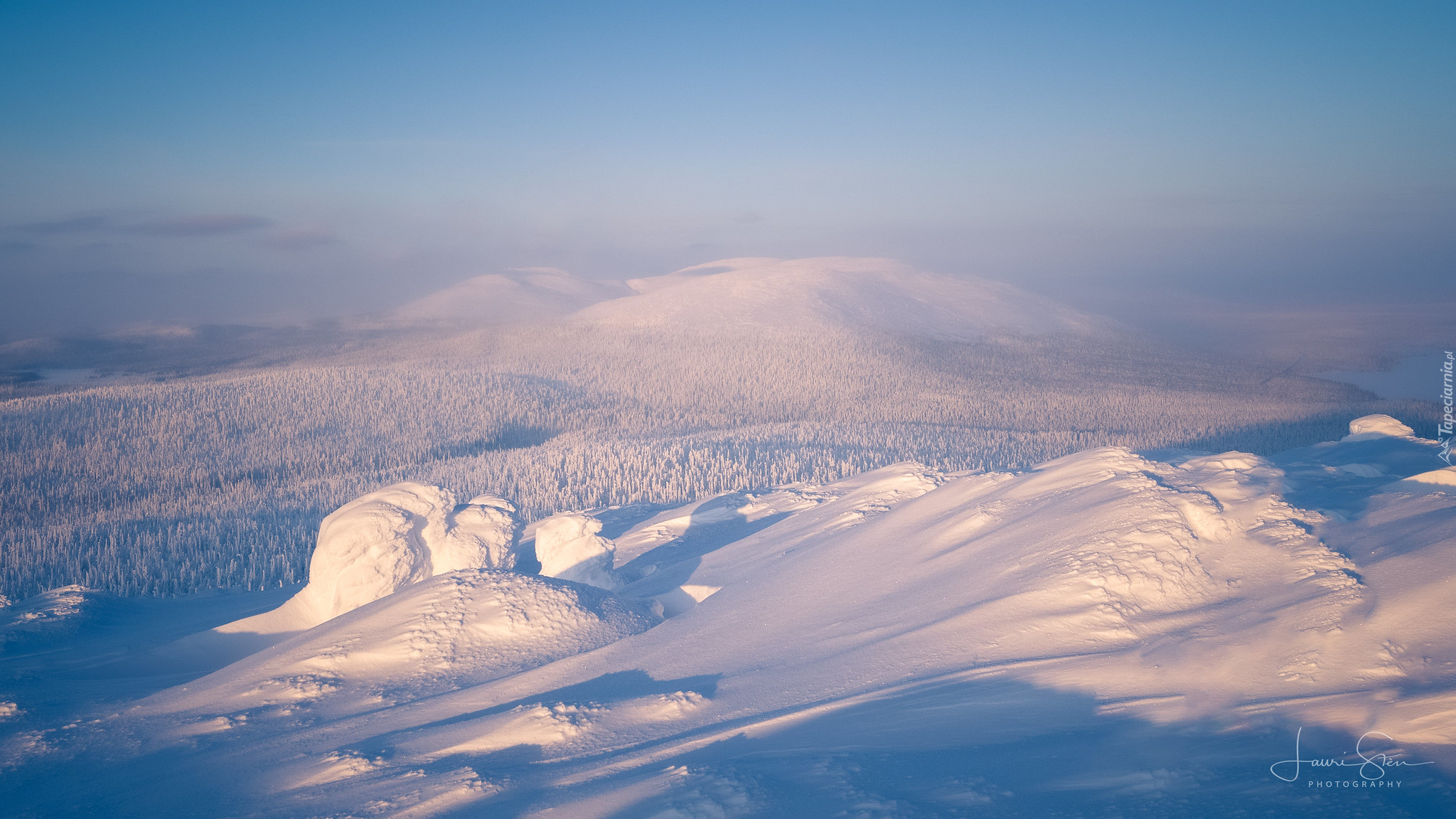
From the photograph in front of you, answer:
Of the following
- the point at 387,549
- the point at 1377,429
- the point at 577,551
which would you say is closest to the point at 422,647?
the point at 387,549

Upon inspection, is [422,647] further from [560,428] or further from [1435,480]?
[560,428]

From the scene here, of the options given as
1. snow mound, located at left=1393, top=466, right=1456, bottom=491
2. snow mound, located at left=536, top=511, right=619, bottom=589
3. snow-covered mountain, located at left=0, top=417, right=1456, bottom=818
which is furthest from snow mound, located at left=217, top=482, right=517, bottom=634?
snow mound, located at left=1393, top=466, right=1456, bottom=491

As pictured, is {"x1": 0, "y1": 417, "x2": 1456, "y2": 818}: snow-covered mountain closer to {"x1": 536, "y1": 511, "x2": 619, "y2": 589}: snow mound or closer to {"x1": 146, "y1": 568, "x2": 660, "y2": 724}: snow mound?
{"x1": 146, "y1": 568, "x2": 660, "y2": 724}: snow mound

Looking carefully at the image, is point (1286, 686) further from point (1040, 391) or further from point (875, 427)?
point (1040, 391)

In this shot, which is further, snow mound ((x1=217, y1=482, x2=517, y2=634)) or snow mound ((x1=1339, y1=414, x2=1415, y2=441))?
snow mound ((x1=1339, y1=414, x2=1415, y2=441))

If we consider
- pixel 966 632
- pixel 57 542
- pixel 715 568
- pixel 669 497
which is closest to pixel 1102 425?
pixel 669 497
